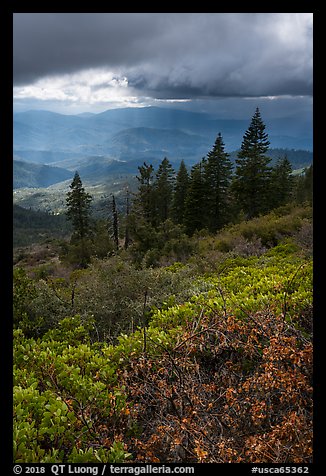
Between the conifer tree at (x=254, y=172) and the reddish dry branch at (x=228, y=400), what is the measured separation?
1322 inches

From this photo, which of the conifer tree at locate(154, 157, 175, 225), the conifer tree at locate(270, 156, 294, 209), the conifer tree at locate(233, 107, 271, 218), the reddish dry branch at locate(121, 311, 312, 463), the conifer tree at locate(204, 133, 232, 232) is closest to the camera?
the reddish dry branch at locate(121, 311, 312, 463)

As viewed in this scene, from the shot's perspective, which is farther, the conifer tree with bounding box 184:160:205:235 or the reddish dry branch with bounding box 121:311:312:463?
the conifer tree with bounding box 184:160:205:235

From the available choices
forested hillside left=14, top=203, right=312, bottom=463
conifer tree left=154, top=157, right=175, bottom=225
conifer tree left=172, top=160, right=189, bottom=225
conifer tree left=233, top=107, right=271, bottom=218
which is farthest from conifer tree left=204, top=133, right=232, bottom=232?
forested hillside left=14, top=203, right=312, bottom=463

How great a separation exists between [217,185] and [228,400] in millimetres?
36059

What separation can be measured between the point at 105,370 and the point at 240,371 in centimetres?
149

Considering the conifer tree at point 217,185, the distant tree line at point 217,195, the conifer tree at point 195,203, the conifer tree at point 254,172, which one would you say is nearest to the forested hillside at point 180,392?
the distant tree line at point 217,195

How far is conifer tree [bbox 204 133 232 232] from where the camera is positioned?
38.1 m

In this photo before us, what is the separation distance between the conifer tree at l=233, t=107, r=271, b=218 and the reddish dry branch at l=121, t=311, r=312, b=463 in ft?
110

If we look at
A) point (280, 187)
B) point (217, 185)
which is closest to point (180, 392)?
point (217, 185)

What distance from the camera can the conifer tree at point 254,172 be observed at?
36312 mm

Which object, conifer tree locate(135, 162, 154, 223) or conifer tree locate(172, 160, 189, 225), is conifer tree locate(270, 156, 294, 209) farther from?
conifer tree locate(135, 162, 154, 223)

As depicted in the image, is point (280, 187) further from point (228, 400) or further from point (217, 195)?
point (228, 400)

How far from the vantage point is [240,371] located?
392 cm

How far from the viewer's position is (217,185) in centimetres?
3822
